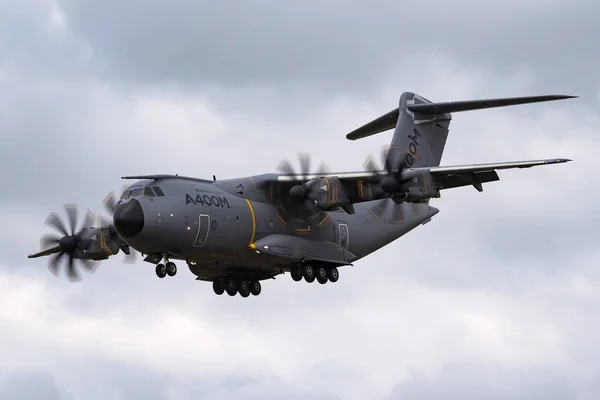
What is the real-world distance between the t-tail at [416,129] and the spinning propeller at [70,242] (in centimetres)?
996

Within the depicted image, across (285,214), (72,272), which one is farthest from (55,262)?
(285,214)

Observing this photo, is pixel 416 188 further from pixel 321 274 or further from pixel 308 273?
pixel 308 273

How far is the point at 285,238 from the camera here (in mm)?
42312

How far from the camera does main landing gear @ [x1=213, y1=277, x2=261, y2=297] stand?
43844 mm

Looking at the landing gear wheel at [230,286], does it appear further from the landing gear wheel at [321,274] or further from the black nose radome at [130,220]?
the black nose radome at [130,220]

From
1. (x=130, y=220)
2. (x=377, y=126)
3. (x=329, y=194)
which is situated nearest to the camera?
(x=130, y=220)

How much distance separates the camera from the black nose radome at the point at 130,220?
3909cm

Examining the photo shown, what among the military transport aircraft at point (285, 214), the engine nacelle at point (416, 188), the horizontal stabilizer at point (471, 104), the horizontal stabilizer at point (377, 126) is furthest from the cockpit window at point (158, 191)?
the horizontal stabilizer at point (471, 104)

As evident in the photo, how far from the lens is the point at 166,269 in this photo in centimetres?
4003

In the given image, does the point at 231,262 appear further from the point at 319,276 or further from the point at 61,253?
the point at 61,253

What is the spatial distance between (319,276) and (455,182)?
5496 millimetres

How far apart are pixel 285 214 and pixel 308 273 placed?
2087mm

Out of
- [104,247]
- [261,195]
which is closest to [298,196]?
[261,195]

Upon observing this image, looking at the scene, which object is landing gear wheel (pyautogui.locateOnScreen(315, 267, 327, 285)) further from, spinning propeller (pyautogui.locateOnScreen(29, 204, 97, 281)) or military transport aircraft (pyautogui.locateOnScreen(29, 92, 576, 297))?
spinning propeller (pyautogui.locateOnScreen(29, 204, 97, 281))
